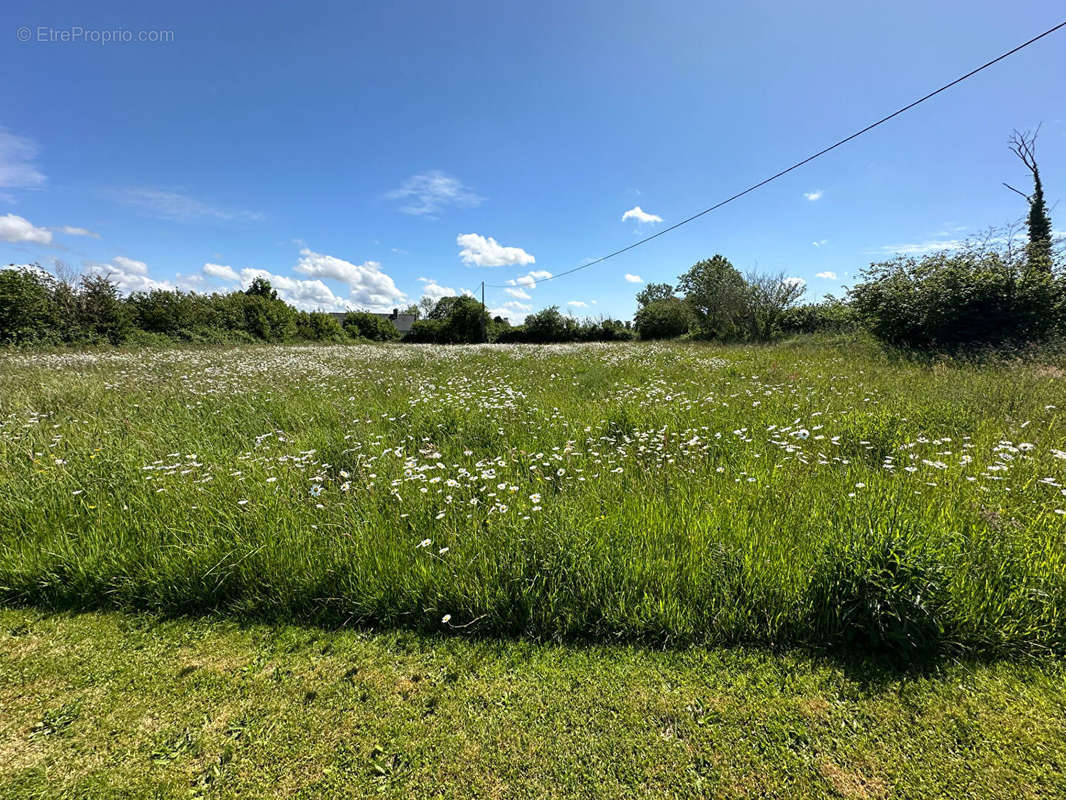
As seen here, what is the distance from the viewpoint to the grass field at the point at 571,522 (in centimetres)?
229

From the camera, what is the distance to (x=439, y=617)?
8.13 ft

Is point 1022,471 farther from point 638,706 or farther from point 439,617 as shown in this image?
point 439,617

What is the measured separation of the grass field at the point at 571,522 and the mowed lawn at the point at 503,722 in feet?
0.75

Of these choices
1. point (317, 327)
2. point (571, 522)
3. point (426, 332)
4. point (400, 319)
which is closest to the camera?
point (571, 522)

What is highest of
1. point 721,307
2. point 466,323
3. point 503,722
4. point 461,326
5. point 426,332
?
point 466,323

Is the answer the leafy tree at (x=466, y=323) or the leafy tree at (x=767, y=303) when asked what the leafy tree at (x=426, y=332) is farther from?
the leafy tree at (x=767, y=303)

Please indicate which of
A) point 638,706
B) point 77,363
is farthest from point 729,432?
point 77,363

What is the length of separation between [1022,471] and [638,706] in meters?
4.51

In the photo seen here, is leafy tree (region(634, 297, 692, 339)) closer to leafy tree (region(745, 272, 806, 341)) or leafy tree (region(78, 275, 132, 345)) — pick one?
leafy tree (region(745, 272, 806, 341))

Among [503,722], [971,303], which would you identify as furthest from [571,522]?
Answer: [971,303]

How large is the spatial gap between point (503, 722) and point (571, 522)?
1318 millimetres

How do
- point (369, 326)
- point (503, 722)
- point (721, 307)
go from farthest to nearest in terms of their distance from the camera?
point (369, 326) < point (721, 307) < point (503, 722)

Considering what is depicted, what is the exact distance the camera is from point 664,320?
37.8 meters

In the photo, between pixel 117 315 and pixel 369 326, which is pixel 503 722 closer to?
pixel 117 315
